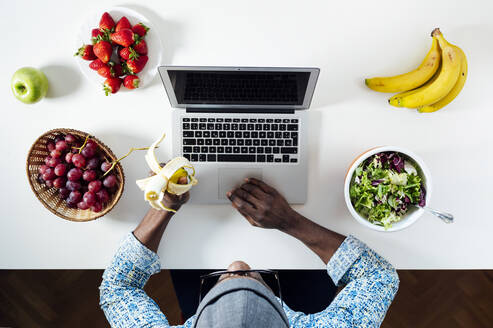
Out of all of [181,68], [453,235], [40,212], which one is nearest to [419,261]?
[453,235]

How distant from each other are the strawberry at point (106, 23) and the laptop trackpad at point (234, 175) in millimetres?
488

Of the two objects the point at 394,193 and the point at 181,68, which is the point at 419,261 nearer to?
the point at 394,193

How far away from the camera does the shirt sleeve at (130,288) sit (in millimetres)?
856

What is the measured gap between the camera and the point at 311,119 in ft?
3.20

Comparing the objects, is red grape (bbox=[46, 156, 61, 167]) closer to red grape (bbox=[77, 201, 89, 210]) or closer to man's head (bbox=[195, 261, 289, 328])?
red grape (bbox=[77, 201, 89, 210])

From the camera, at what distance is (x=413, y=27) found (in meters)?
0.96

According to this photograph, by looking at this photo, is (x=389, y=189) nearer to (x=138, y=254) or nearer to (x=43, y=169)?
(x=138, y=254)

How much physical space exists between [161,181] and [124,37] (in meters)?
0.40

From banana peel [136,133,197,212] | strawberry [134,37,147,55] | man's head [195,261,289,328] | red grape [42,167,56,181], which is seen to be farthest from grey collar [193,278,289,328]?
strawberry [134,37,147,55]

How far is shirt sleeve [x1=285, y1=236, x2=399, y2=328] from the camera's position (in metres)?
0.83

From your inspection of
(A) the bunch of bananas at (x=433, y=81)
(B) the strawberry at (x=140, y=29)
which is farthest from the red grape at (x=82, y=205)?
(A) the bunch of bananas at (x=433, y=81)

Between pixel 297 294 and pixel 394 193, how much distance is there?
0.50 metres

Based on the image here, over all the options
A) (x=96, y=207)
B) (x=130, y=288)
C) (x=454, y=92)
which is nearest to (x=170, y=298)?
(x=130, y=288)

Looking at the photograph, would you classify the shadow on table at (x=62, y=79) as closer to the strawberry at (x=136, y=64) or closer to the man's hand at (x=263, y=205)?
the strawberry at (x=136, y=64)
